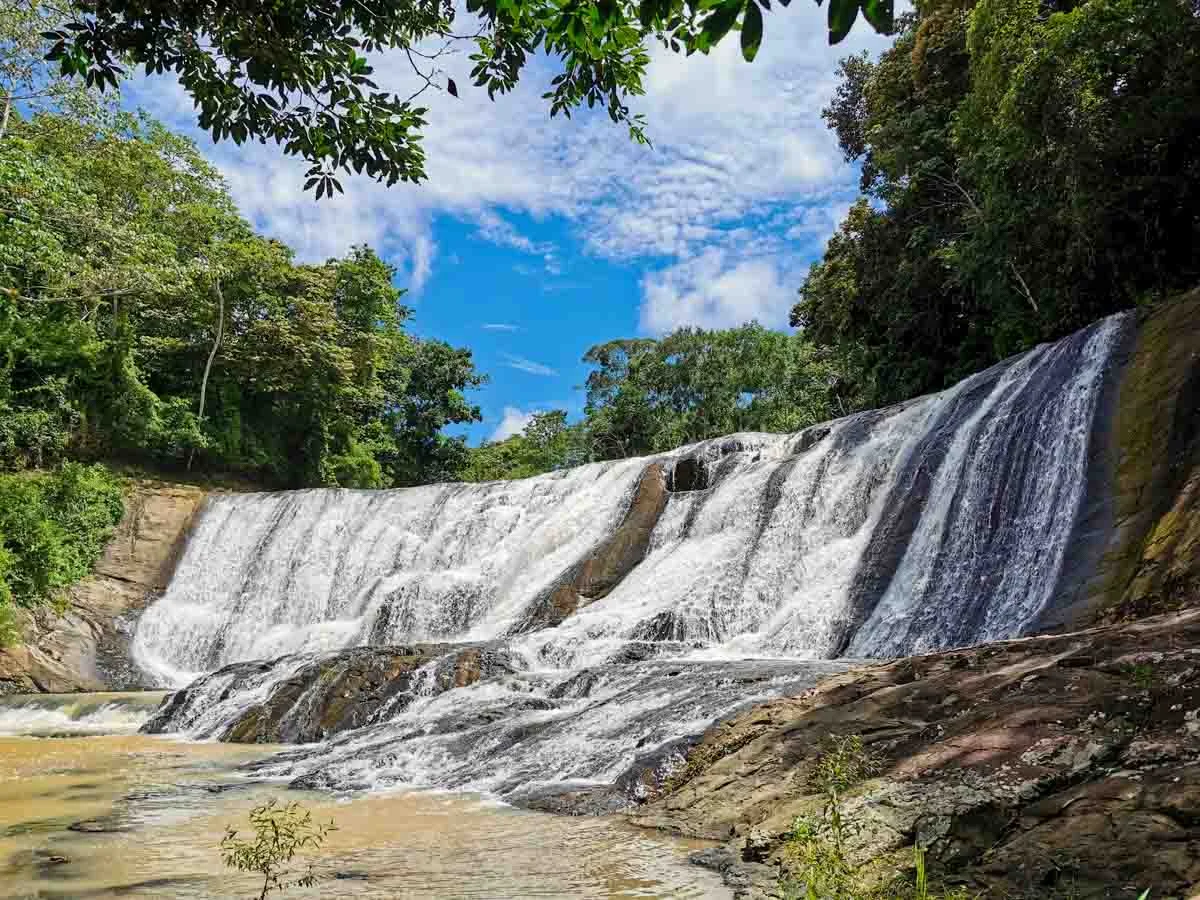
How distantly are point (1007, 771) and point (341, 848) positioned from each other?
3.28 m

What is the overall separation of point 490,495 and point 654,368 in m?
22.6

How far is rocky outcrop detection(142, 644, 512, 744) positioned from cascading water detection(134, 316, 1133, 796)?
0.36 ft

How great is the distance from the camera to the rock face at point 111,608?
1781cm

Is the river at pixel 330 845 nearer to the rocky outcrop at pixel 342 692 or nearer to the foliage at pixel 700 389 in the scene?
the rocky outcrop at pixel 342 692

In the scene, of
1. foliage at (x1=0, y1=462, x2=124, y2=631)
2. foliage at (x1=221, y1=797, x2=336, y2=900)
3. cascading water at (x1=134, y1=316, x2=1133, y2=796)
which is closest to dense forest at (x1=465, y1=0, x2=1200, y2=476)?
cascading water at (x1=134, y1=316, x2=1133, y2=796)

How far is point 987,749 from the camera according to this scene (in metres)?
3.89

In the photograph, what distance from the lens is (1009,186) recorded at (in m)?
16.7

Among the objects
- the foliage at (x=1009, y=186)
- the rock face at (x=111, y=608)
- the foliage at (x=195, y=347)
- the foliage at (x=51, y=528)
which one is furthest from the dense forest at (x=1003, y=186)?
the foliage at (x=51, y=528)

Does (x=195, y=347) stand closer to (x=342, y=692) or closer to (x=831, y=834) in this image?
(x=342, y=692)

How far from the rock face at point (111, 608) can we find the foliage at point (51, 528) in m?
0.38

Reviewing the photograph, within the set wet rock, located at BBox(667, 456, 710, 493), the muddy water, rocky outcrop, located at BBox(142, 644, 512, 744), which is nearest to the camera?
the muddy water

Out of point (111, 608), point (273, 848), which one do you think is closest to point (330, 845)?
point (273, 848)

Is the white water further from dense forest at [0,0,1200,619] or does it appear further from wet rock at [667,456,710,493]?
wet rock at [667,456,710,493]

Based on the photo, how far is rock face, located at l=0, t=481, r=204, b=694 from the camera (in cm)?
1781
